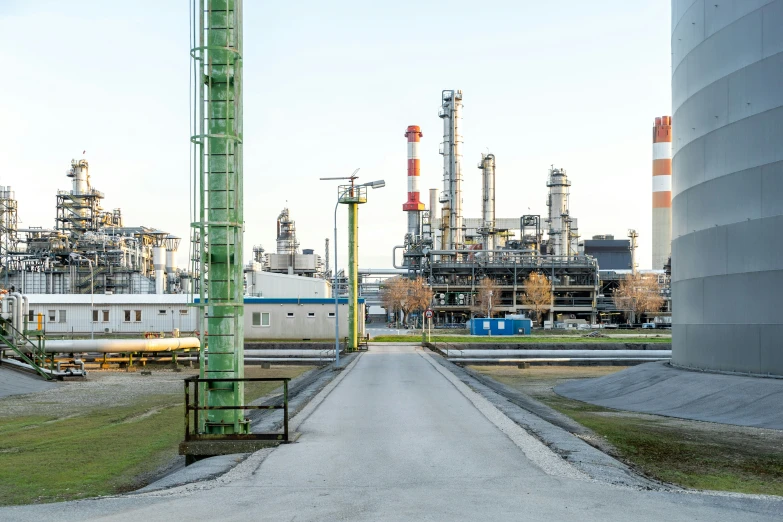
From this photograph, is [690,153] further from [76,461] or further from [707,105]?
[76,461]

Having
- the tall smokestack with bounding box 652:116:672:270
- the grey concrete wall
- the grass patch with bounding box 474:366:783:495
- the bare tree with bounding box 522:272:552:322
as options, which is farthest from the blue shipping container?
the grass patch with bounding box 474:366:783:495

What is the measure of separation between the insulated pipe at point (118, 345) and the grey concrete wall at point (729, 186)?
87.7 feet

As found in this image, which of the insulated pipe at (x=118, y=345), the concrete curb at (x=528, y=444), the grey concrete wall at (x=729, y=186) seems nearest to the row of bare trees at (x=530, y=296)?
the insulated pipe at (x=118, y=345)

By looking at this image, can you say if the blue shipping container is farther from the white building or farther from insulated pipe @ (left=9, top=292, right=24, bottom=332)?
insulated pipe @ (left=9, top=292, right=24, bottom=332)

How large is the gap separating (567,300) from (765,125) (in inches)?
3479

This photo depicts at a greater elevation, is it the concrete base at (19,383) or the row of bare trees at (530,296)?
the row of bare trees at (530,296)

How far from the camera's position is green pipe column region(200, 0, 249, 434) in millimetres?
14812

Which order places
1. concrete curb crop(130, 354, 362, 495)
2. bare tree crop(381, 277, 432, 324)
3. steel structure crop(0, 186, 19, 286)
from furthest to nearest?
bare tree crop(381, 277, 432, 324), steel structure crop(0, 186, 19, 286), concrete curb crop(130, 354, 362, 495)

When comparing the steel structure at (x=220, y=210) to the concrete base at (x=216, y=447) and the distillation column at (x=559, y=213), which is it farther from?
the distillation column at (x=559, y=213)

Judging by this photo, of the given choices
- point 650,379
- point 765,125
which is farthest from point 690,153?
point 650,379

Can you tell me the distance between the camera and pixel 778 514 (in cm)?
971

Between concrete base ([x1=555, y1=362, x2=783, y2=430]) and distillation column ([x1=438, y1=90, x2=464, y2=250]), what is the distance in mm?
71144

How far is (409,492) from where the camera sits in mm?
10211

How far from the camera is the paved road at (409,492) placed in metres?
9.21
